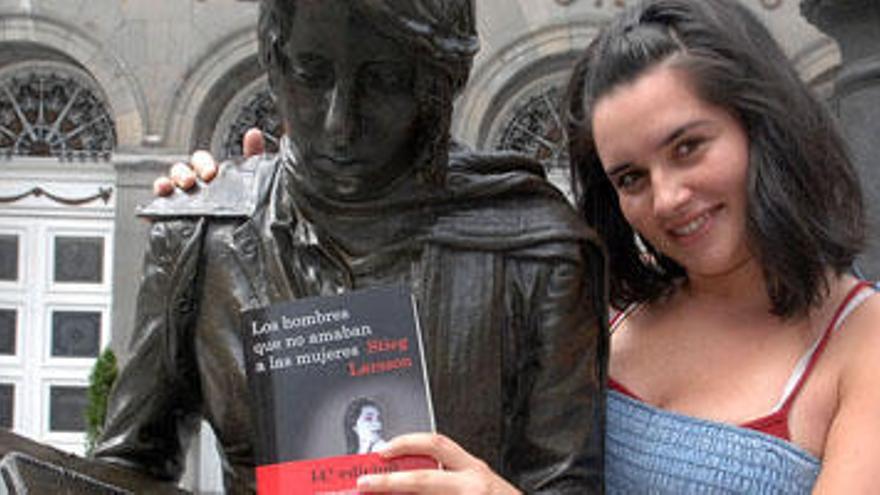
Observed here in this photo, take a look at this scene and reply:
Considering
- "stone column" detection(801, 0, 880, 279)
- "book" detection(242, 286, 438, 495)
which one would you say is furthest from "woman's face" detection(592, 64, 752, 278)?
"stone column" detection(801, 0, 880, 279)

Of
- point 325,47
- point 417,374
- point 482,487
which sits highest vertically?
point 325,47

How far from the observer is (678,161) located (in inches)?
71.4

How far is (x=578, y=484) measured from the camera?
1694 millimetres

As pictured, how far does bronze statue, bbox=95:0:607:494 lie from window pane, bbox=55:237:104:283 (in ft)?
28.0

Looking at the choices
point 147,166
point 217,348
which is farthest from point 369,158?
point 147,166

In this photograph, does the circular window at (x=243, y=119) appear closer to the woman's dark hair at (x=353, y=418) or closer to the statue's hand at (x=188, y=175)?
the statue's hand at (x=188, y=175)

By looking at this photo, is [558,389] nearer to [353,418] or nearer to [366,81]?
[353,418]

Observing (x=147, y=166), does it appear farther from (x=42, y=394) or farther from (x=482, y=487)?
(x=482, y=487)

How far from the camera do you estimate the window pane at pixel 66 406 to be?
989 cm

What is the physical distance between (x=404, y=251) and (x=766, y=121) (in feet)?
1.76

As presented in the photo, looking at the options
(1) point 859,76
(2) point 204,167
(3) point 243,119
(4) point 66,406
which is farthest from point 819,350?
(4) point 66,406

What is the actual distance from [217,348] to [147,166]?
805 cm

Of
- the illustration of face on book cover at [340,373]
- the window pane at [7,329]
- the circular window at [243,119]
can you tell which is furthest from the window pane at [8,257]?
the illustration of face on book cover at [340,373]

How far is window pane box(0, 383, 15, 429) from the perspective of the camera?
9914 mm
